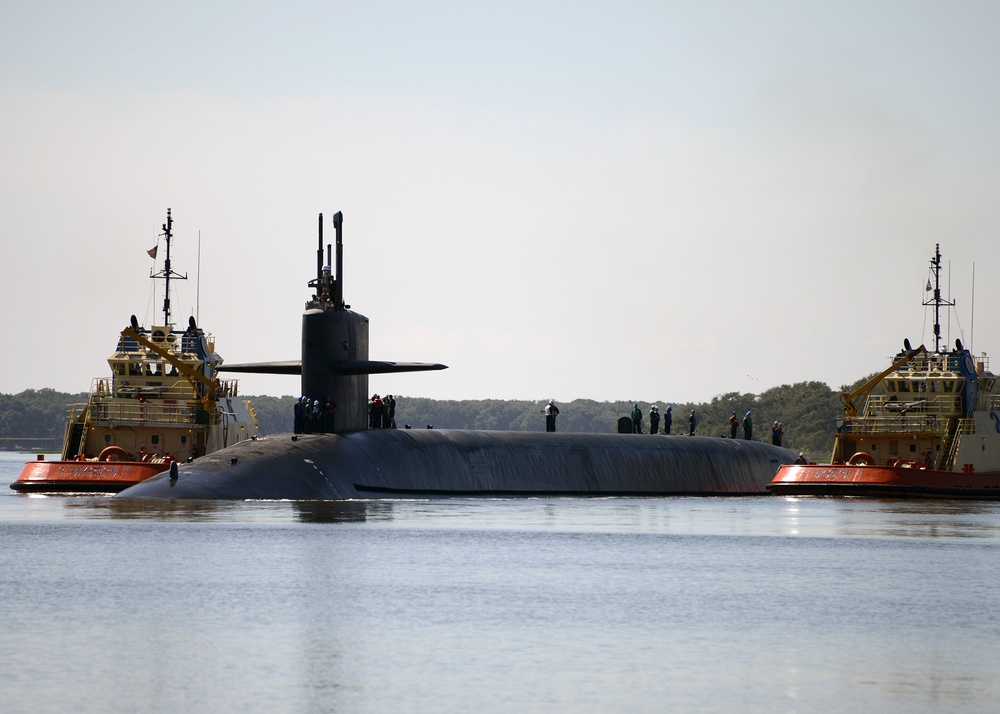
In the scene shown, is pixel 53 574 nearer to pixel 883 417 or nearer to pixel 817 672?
pixel 817 672

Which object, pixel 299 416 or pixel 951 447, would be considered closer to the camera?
pixel 299 416

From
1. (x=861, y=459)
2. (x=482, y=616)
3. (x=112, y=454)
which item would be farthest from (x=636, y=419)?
(x=482, y=616)

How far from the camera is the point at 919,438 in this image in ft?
142

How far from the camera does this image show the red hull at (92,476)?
1490 inches

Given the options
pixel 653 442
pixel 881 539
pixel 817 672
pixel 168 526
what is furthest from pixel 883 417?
pixel 817 672

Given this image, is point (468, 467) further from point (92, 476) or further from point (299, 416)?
point (92, 476)

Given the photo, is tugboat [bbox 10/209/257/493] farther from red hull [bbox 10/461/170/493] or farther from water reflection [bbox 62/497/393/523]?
water reflection [bbox 62/497/393/523]

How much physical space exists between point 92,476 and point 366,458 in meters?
9.80

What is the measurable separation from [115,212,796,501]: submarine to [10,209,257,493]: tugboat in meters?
5.87

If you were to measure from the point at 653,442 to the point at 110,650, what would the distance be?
1199 inches

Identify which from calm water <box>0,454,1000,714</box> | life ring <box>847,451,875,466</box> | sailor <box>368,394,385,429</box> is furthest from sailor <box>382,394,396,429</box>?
life ring <box>847,451,875,466</box>

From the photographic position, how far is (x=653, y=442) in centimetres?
4241

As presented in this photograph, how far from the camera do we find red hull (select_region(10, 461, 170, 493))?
37844 millimetres

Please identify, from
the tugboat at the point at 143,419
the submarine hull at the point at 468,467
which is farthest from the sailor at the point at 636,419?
the tugboat at the point at 143,419
